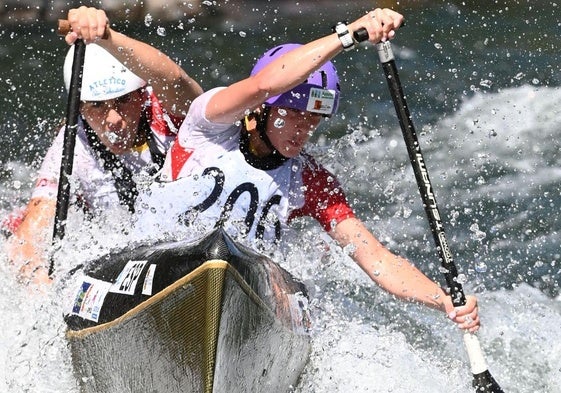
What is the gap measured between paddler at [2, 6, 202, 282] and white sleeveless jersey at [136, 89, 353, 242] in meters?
0.26

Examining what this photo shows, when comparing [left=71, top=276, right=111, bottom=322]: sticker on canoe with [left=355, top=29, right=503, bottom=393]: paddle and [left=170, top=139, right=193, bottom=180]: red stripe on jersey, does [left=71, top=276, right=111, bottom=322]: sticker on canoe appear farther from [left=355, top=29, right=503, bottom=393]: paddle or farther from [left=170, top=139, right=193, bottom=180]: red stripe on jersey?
[left=355, top=29, right=503, bottom=393]: paddle

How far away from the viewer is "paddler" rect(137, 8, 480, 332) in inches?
146

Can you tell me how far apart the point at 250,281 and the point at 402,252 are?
299cm

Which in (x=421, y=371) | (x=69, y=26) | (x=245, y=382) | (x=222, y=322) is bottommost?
(x=421, y=371)

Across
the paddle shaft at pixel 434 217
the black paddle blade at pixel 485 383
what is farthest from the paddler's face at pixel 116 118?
the black paddle blade at pixel 485 383

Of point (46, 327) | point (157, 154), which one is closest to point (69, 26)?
point (157, 154)

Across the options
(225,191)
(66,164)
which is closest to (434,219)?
(225,191)

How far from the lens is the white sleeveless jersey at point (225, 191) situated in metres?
3.79

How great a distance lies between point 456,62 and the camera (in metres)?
8.89

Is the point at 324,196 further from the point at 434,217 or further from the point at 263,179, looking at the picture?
the point at 434,217

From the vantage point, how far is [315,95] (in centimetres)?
370

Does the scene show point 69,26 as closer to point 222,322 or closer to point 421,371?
point 222,322

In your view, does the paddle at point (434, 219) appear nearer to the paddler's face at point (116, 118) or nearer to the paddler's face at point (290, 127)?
the paddler's face at point (290, 127)

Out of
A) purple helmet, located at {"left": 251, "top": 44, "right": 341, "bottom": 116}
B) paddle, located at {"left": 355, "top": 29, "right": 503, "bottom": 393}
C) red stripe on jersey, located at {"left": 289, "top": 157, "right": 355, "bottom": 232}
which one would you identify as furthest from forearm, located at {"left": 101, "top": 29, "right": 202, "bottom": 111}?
paddle, located at {"left": 355, "top": 29, "right": 503, "bottom": 393}
